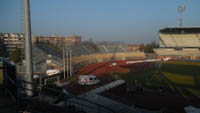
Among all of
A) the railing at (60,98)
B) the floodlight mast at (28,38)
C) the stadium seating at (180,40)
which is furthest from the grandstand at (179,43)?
the floodlight mast at (28,38)

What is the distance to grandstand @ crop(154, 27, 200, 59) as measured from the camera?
4094cm

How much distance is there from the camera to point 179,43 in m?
46.0

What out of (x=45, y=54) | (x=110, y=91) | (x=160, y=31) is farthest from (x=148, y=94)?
(x=160, y=31)

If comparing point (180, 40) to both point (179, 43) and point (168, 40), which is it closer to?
point (179, 43)

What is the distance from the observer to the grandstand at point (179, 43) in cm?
4094

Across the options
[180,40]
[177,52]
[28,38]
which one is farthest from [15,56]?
[180,40]

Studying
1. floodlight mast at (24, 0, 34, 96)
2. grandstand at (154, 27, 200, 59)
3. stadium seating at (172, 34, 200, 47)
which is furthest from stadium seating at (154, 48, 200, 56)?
floodlight mast at (24, 0, 34, 96)

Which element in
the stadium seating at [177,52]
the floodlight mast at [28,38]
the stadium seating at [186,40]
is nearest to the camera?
the floodlight mast at [28,38]

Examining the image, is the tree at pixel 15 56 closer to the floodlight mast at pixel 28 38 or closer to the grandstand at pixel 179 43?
the floodlight mast at pixel 28 38

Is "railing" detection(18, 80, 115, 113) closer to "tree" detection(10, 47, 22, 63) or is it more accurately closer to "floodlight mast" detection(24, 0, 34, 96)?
"floodlight mast" detection(24, 0, 34, 96)

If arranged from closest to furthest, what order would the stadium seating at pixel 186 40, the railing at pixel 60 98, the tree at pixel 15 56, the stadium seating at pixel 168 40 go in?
the railing at pixel 60 98 < the tree at pixel 15 56 < the stadium seating at pixel 186 40 < the stadium seating at pixel 168 40

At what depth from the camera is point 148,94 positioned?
1233 cm

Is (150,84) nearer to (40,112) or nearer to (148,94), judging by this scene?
(148,94)

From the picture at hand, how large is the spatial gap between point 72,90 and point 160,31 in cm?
3721
